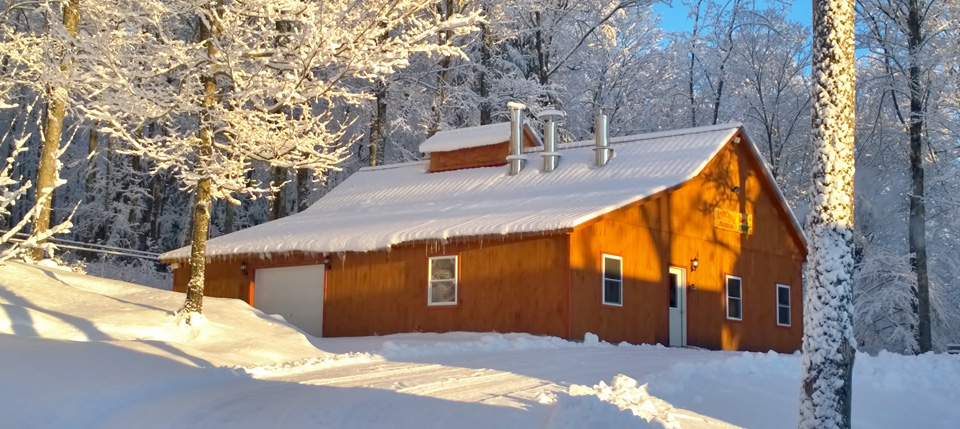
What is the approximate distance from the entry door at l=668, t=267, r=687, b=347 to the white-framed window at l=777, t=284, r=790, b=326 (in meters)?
4.24

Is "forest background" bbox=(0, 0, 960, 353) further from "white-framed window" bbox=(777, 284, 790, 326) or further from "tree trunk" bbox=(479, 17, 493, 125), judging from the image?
"white-framed window" bbox=(777, 284, 790, 326)

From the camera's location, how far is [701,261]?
2078 cm

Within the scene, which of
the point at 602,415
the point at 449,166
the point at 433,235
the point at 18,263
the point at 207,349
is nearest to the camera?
the point at 602,415

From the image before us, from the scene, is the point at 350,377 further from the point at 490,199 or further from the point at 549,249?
the point at 490,199

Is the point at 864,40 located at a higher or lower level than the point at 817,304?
higher

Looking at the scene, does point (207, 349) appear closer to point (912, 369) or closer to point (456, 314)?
point (456, 314)

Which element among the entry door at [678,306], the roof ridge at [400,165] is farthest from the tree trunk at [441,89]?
the entry door at [678,306]

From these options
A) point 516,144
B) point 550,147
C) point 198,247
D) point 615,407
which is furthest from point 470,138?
point 615,407

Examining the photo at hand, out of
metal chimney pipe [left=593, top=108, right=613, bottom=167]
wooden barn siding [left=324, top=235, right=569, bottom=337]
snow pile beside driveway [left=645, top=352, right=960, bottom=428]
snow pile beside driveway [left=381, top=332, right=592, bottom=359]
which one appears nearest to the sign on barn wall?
metal chimney pipe [left=593, top=108, right=613, bottom=167]

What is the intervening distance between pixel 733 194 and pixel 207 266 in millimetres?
12848

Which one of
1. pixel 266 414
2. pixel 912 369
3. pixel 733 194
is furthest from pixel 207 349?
pixel 733 194

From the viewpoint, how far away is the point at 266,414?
28.4ft

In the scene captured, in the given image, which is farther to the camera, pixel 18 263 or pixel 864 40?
pixel 864 40

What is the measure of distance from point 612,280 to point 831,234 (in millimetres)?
9500
